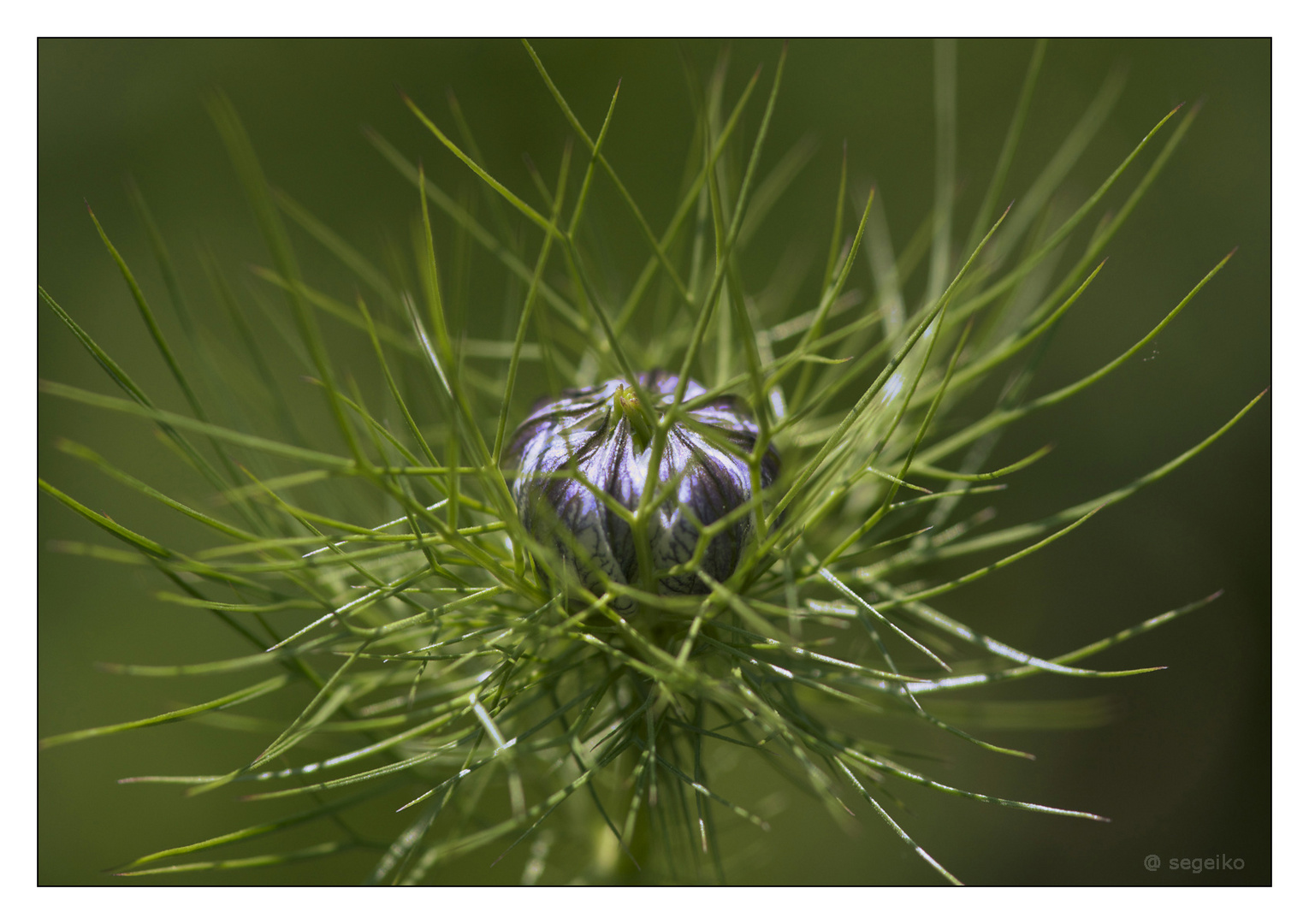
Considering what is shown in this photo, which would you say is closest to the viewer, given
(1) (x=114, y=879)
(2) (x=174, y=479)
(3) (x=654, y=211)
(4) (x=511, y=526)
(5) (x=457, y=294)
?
(4) (x=511, y=526)

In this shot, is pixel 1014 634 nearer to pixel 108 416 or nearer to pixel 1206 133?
pixel 1206 133

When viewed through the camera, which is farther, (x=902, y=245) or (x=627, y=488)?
(x=902, y=245)

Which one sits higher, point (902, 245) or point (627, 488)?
point (902, 245)

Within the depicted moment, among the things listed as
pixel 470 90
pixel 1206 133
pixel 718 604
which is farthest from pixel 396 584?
pixel 1206 133

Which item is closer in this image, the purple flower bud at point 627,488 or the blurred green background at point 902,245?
the purple flower bud at point 627,488
